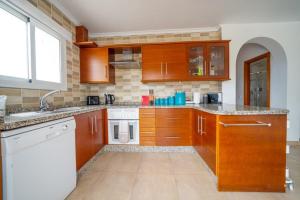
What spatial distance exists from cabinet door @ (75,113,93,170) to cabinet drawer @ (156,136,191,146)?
118 centimetres

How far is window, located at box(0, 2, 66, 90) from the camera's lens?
1520 mm

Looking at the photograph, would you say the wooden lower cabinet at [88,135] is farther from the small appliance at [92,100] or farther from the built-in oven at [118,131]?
the small appliance at [92,100]

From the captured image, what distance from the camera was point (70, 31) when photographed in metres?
2.63

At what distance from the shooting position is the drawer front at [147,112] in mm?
2689

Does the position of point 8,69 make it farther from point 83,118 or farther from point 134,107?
point 134,107

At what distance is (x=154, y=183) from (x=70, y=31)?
282cm

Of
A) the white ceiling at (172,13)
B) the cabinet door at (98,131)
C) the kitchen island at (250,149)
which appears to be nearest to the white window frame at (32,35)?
the white ceiling at (172,13)

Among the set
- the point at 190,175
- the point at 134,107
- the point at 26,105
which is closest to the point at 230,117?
the point at 190,175

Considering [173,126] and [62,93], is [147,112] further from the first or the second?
[62,93]

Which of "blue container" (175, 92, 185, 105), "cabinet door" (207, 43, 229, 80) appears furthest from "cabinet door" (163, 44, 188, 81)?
"cabinet door" (207, 43, 229, 80)

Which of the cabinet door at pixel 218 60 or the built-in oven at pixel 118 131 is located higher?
the cabinet door at pixel 218 60

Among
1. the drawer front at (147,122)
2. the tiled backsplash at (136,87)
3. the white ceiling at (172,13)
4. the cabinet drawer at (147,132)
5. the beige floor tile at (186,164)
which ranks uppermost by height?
the white ceiling at (172,13)

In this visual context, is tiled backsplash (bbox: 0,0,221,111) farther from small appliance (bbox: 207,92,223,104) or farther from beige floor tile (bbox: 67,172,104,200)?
beige floor tile (bbox: 67,172,104,200)

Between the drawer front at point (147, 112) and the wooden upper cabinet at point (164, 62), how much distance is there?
0.62 meters
